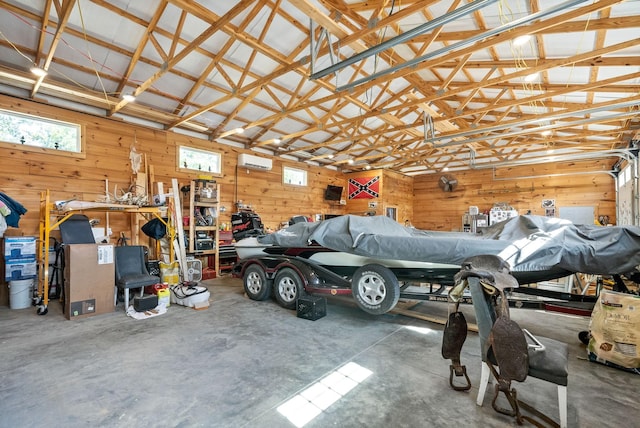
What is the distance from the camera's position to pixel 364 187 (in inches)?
462

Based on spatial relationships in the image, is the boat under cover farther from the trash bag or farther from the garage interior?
the trash bag

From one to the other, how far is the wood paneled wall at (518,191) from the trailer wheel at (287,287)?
10.1m

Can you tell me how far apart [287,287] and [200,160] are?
4807 mm

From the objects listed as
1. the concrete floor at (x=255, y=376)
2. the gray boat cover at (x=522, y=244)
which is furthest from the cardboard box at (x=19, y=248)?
the gray boat cover at (x=522, y=244)

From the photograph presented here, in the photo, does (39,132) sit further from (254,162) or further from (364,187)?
(364,187)

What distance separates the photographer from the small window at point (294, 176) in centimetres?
972

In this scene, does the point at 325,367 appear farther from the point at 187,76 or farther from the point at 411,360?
the point at 187,76

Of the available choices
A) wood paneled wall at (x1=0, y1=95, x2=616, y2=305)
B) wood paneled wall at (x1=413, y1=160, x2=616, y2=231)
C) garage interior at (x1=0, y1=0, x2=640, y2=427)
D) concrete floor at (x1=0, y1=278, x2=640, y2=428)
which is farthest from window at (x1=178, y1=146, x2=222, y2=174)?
wood paneled wall at (x1=413, y1=160, x2=616, y2=231)

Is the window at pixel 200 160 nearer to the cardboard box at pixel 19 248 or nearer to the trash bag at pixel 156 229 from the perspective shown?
the trash bag at pixel 156 229

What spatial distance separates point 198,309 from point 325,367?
258 centimetres

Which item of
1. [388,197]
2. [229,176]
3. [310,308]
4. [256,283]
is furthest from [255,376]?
[388,197]

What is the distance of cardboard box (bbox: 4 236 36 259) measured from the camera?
4.29m

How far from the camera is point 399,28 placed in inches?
181

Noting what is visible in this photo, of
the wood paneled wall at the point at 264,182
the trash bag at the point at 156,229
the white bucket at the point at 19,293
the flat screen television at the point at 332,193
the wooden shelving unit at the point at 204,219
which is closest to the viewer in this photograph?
the white bucket at the point at 19,293
